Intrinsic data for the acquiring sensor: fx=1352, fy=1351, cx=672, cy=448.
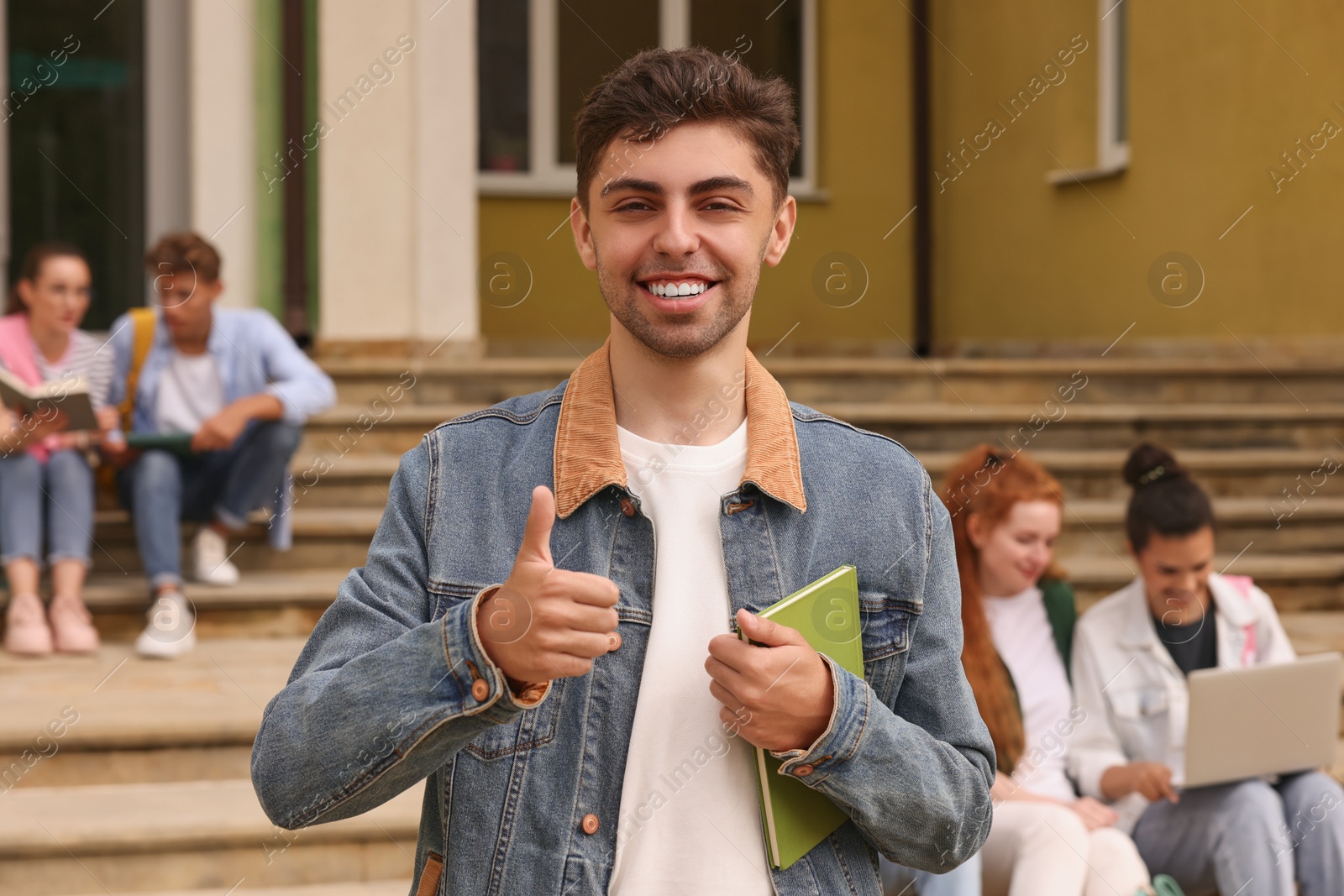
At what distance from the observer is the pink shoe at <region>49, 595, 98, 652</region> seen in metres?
4.16

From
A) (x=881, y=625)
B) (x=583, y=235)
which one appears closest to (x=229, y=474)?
(x=583, y=235)

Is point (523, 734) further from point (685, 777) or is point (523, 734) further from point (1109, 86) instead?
point (1109, 86)

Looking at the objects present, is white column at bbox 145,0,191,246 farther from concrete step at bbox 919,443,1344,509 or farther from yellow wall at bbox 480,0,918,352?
concrete step at bbox 919,443,1344,509

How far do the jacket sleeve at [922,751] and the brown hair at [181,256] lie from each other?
3.85 metres

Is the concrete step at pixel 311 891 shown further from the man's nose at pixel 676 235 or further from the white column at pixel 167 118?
the white column at pixel 167 118

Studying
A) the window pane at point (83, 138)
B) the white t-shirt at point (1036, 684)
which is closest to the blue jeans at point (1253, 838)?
the white t-shirt at point (1036, 684)

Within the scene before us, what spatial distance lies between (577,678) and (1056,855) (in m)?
1.93

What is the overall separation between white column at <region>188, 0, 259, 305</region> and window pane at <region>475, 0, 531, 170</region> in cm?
257

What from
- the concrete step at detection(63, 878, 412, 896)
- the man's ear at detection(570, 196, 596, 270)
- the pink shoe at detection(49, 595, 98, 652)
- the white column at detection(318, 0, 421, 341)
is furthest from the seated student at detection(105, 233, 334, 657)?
the man's ear at detection(570, 196, 596, 270)

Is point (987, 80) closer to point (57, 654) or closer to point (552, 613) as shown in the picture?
point (57, 654)

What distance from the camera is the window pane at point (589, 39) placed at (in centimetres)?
855

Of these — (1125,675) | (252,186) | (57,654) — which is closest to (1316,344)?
(1125,675)

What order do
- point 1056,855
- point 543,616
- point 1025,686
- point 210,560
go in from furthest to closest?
point 210,560, point 1025,686, point 1056,855, point 543,616

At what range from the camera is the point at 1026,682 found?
3246 mm
